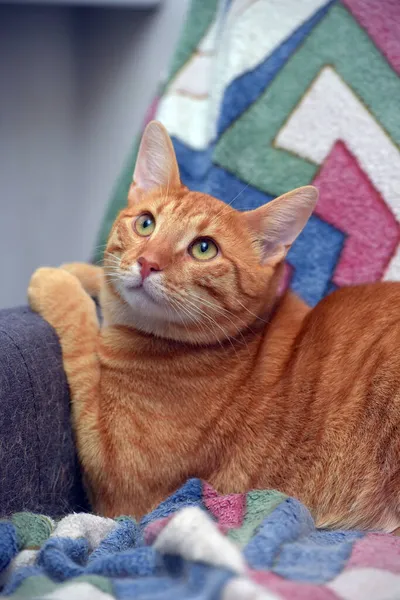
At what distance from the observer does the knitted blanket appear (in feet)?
2.55

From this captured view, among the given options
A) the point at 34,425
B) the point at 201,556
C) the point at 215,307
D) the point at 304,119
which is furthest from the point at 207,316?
the point at 304,119

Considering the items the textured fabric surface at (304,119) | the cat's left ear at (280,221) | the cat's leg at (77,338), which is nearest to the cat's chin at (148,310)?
the cat's leg at (77,338)

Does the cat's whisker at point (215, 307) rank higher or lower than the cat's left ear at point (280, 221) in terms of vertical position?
lower

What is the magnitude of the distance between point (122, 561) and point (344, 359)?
54 centimetres

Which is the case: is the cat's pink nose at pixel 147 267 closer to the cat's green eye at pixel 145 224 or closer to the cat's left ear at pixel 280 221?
the cat's green eye at pixel 145 224

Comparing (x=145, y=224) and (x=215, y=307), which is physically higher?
(x=145, y=224)

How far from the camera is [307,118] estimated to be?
1.68m

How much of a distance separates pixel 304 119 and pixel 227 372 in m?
0.75

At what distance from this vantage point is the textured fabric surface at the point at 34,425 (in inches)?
44.0

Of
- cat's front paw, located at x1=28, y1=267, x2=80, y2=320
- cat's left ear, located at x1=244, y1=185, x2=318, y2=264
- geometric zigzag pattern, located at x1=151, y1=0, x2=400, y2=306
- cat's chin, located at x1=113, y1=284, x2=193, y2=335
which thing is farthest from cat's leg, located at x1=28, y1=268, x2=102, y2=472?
geometric zigzag pattern, located at x1=151, y1=0, x2=400, y2=306

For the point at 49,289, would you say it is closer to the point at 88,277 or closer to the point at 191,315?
the point at 88,277

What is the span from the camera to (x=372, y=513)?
45.0 inches

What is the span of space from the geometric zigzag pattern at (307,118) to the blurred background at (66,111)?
0.46 metres

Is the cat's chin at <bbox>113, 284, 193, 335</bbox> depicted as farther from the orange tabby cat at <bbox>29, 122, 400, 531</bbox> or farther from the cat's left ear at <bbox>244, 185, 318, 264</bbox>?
the cat's left ear at <bbox>244, 185, 318, 264</bbox>
